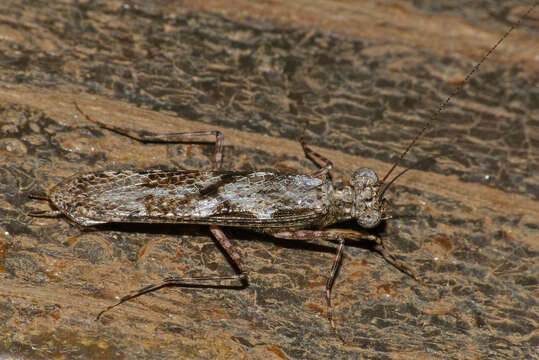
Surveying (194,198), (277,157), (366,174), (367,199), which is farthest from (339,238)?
(194,198)

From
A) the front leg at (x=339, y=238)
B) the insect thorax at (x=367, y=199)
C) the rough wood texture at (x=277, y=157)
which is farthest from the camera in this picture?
the insect thorax at (x=367, y=199)

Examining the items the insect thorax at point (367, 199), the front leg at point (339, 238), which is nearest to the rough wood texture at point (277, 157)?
the front leg at point (339, 238)

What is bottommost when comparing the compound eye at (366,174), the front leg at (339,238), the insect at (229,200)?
the front leg at (339,238)

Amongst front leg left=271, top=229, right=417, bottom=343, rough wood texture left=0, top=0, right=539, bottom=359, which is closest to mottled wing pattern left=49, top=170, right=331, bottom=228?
front leg left=271, top=229, right=417, bottom=343

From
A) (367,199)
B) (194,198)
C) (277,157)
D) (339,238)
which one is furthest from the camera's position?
(277,157)

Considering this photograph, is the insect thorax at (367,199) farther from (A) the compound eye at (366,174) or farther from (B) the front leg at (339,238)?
(B) the front leg at (339,238)

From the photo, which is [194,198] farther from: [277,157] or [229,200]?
[277,157]

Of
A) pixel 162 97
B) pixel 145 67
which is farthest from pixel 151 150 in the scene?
pixel 145 67

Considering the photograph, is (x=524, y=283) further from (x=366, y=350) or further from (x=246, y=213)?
(x=246, y=213)
